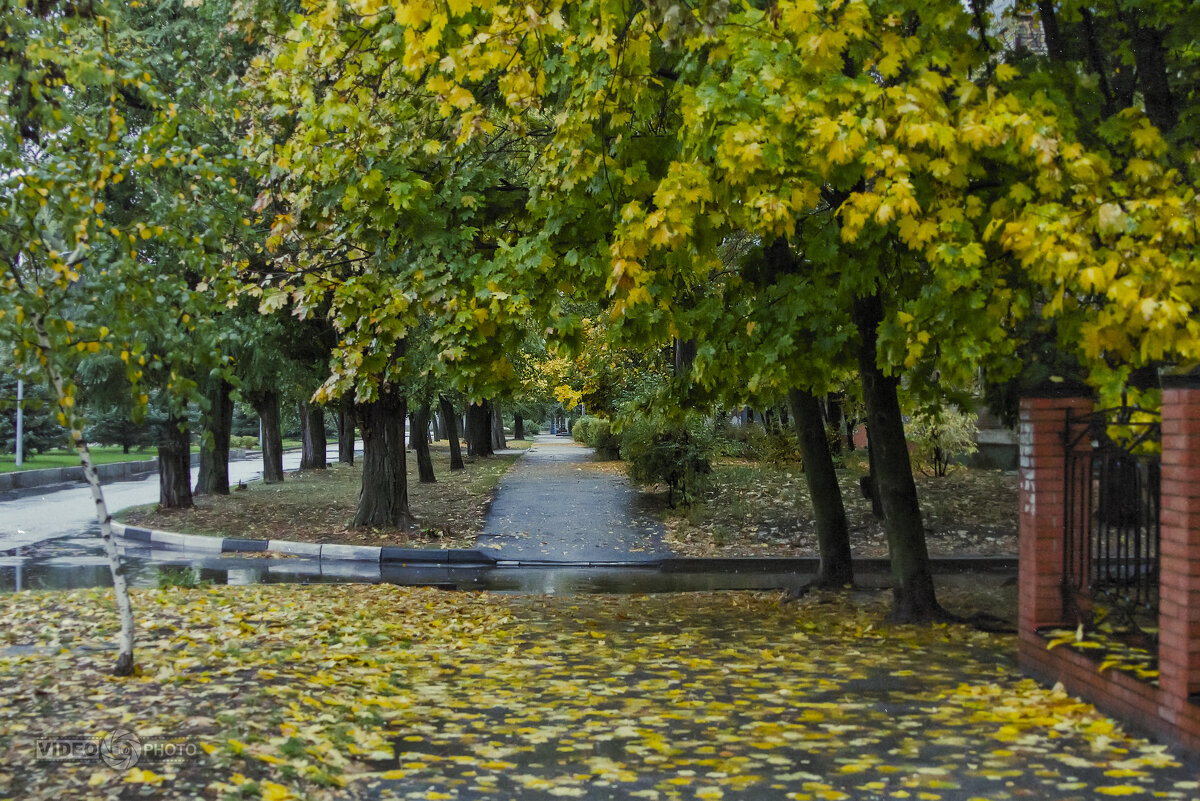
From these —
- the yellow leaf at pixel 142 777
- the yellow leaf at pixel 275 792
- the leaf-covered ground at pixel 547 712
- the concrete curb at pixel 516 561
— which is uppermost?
the yellow leaf at pixel 142 777

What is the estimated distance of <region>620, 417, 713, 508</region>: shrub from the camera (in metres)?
20.2

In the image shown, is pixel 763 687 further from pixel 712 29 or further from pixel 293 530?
pixel 293 530

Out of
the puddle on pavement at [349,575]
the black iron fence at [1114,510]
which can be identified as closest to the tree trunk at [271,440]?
the puddle on pavement at [349,575]

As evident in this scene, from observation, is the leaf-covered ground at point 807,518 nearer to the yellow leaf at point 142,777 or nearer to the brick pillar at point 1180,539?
the brick pillar at point 1180,539

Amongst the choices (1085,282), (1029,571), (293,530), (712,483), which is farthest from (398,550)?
(1085,282)

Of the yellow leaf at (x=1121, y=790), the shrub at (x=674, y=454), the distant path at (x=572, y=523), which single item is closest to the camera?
the yellow leaf at (x=1121, y=790)

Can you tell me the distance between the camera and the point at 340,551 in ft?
54.0

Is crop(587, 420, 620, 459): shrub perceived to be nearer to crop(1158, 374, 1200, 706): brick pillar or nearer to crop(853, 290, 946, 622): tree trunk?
crop(853, 290, 946, 622): tree trunk

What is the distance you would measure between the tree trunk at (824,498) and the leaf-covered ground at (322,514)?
6.78 meters

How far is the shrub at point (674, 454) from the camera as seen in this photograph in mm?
20250

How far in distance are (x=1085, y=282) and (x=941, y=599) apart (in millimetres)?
7034

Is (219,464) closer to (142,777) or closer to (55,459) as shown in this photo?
(142,777)

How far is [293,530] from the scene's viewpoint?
1873 cm

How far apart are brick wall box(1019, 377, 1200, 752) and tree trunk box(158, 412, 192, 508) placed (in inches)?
696
